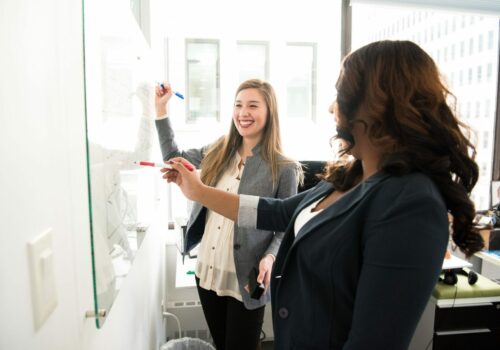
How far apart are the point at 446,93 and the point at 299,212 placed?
0.46m

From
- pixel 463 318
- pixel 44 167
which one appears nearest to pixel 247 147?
pixel 44 167

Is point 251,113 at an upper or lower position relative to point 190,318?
upper

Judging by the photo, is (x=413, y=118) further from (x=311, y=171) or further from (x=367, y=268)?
(x=311, y=171)

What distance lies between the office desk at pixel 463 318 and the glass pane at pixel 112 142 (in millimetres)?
1757

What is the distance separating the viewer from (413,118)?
2.05 feet

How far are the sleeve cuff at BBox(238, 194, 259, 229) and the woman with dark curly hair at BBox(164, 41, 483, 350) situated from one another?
32 centimetres

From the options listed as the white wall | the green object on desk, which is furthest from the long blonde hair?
the green object on desk

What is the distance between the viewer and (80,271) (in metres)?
0.57

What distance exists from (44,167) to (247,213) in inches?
29.5

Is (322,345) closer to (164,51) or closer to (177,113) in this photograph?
(177,113)

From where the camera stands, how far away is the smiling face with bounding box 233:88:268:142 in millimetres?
1498

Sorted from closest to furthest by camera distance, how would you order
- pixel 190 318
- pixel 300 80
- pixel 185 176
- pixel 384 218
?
pixel 384 218, pixel 185 176, pixel 190 318, pixel 300 80

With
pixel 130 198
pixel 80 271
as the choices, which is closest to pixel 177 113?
pixel 130 198

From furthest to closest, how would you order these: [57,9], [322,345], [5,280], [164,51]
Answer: [164,51] → [322,345] → [57,9] → [5,280]
